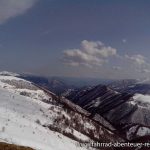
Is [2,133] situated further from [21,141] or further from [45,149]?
[45,149]

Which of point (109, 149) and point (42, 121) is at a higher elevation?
point (42, 121)

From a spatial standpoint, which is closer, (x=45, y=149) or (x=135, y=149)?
(x=45, y=149)

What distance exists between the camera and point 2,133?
39469 millimetres

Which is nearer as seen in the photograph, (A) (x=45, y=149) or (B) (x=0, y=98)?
(A) (x=45, y=149)

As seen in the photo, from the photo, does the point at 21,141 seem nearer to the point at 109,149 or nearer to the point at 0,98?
the point at 0,98

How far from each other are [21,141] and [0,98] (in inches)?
4142

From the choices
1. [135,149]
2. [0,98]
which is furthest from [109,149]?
[0,98]

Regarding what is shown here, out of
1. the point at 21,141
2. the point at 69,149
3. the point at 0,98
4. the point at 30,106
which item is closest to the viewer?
the point at 21,141

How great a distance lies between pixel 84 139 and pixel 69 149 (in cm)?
13752

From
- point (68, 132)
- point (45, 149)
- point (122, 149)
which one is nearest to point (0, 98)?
point (68, 132)

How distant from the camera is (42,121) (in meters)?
167

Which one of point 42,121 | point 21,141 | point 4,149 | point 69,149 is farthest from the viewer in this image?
point 42,121

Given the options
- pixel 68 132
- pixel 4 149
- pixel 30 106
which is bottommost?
pixel 4 149

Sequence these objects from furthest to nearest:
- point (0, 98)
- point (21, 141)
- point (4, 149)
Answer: point (0, 98)
point (21, 141)
point (4, 149)
